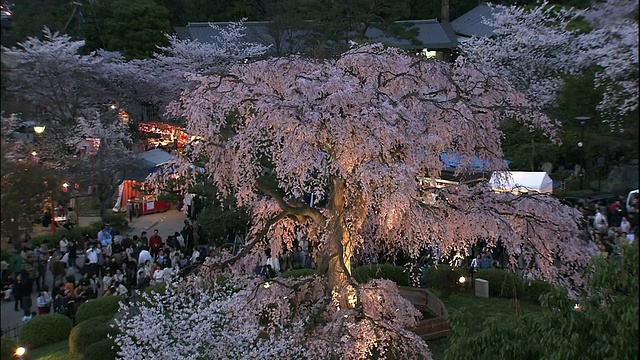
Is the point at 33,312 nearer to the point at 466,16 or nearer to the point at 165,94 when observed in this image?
the point at 165,94

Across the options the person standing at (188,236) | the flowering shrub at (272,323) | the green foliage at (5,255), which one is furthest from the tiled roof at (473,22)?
the green foliage at (5,255)

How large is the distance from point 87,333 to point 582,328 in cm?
917

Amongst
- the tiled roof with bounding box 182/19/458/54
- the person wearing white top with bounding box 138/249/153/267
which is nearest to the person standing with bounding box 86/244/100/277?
the person wearing white top with bounding box 138/249/153/267

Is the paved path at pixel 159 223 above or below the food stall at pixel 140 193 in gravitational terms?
below

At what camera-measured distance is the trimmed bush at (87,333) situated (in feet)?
39.3

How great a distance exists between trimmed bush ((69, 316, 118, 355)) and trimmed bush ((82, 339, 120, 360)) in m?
0.90

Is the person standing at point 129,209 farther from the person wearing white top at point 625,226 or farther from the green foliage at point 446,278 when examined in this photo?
the person wearing white top at point 625,226

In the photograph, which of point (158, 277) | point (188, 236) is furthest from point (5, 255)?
point (188, 236)

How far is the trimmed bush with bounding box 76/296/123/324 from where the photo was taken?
510 inches

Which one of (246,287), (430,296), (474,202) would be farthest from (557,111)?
(246,287)

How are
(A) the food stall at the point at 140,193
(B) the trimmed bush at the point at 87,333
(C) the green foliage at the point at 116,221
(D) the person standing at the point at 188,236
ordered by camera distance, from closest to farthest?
(B) the trimmed bush at the point at 87,333
(D) the person standing at the point at 188,236
(C) the green foliage at the point at 116,221
(A) the food stall at the point at 140,193

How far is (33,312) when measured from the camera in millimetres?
13109

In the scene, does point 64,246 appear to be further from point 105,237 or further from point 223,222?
point 223,222

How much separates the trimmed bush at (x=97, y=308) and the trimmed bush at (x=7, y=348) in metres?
2.20
